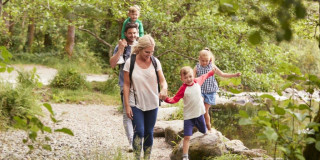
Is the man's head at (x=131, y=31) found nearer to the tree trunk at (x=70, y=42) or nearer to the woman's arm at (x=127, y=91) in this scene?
the woman's arm at (x=127, y=91)

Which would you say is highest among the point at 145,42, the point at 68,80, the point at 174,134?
the point at 145,42

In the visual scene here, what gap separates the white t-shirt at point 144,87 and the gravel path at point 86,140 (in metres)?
0.57

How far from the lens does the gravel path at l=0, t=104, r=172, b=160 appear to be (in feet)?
16.4

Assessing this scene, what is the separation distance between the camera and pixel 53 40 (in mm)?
23859

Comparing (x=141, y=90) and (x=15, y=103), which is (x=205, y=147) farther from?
(x=15, y=103)

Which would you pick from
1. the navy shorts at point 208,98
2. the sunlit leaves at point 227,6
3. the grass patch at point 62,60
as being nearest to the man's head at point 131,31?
the navy shorts at point 208,98

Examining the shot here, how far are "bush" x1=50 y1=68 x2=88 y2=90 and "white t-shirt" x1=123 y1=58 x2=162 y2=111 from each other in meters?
8.73

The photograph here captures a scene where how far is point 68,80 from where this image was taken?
12.7 metres

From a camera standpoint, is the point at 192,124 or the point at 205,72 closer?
the point at 192,124

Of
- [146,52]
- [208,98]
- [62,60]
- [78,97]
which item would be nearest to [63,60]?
[62,60]

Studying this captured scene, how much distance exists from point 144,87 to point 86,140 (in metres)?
2.60

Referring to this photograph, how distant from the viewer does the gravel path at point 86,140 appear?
4.98 metres

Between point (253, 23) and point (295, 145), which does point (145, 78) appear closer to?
point (295, 145)

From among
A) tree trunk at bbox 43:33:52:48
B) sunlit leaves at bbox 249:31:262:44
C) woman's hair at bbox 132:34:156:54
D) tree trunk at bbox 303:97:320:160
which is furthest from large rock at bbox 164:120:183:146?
tree trunk at bbox 43:33:52:48
